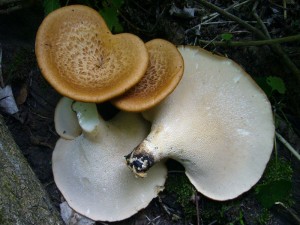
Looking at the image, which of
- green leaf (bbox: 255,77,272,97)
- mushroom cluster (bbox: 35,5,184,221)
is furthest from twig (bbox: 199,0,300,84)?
mushroom cluster (bbox: 35,5,184,221)

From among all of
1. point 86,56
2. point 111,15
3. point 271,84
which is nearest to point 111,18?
point 111,15

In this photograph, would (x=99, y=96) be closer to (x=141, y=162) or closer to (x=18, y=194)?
(x=141, y=162)

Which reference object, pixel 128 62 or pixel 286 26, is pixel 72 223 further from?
pixel 286 26

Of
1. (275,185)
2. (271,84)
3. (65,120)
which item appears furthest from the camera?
(65,120)

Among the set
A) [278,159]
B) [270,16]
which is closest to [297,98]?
[278,159]

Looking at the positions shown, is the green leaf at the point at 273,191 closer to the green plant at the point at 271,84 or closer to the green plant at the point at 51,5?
the green plant at the point at 271,84

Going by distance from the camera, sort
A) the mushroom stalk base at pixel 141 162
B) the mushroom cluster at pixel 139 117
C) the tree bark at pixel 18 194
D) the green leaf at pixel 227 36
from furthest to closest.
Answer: the green leaf at pixel 227 36 → the mushroom stalk base at pixel 141 162 → the mushroom cluster at pixel 139 117 → the tree bark at pixel 18 194

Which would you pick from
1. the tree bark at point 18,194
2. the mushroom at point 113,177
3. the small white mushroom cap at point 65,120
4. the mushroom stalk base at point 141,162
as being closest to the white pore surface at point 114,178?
the mushroom at point 113,177
